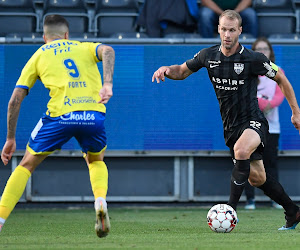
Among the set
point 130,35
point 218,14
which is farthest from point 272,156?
point 130,35

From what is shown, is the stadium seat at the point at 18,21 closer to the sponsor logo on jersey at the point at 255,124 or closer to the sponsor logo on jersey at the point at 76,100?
the sponsor logo on jersey at the point at 255,124

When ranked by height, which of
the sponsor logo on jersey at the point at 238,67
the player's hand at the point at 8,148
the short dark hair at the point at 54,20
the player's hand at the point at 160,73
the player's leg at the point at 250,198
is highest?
the short dark hair at the point at 54,20

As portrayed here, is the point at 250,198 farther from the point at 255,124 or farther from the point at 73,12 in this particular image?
the point at 73,12

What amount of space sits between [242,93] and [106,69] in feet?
5.96

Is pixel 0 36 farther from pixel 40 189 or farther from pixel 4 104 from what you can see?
pixel 40 189

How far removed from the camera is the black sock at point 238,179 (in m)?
7.13

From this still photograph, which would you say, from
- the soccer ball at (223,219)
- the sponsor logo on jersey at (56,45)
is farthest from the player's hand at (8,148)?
the soccer ball at (223,219)

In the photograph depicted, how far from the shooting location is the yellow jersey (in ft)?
20.7

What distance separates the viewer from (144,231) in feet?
24.2

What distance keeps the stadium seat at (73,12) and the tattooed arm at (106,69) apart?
5.75 metres

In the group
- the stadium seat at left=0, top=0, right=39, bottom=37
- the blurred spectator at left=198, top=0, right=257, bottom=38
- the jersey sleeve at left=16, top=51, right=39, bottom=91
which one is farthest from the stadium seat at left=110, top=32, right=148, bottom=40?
the jersey sleeve at left=16, top=51, right=39, bottom=91

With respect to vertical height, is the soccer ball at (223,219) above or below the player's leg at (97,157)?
below

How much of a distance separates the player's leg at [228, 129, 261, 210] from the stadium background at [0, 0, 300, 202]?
383cm

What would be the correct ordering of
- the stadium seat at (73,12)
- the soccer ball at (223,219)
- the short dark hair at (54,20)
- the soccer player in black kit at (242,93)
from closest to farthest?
the short dark hair at (54,20) < the soccer ball at (223,219) < the soccer player in black kit at (242,93) < the stadium seat at (73,12)
